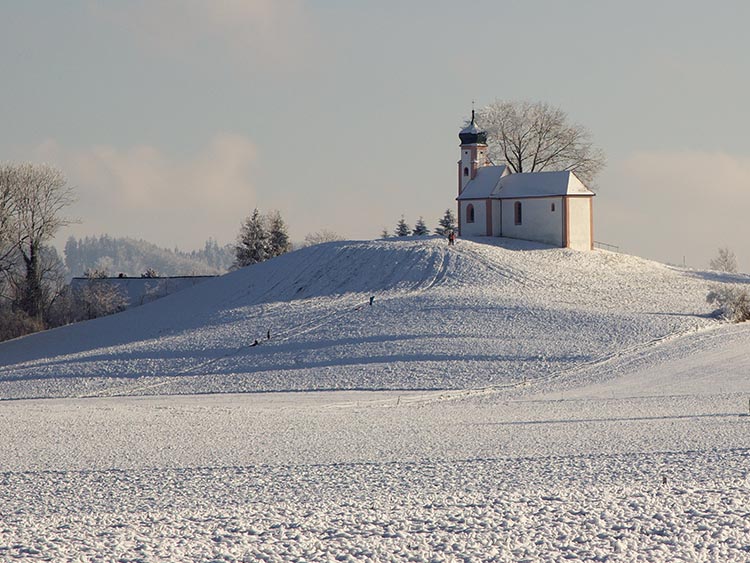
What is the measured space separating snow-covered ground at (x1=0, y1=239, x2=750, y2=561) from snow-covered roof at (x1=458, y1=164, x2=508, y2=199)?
444cm

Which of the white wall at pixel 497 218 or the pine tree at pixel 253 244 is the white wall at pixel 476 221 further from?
the pine tree at pixel 253 244

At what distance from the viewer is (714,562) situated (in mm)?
12906

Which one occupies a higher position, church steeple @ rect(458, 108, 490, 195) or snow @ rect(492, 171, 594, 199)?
church steeple @ rect(458, 108, 490, 195)

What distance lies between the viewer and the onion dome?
7238cm

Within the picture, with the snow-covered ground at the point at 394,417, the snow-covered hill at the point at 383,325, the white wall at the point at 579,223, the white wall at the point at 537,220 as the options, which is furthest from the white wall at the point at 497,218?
the white wall at the point at 579,223

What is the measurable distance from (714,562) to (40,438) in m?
16.6

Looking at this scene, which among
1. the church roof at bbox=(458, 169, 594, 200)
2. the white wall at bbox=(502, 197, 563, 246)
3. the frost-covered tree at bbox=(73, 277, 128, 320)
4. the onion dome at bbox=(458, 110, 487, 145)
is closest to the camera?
the white wall at bbox=(502, 197, 563, 246)

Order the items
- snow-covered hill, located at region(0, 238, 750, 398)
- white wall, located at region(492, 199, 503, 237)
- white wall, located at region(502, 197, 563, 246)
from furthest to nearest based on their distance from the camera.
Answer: white wall, located at region(492, 199, 503, 237), white wall, located at region(502, 197, 563, 246), snow-covered hill, located at region(0, 238, 750, 398)

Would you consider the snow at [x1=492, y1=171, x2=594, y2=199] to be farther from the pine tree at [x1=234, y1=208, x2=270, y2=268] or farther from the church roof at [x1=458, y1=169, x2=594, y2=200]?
the pine tree at [x1=234, y1=208, x2=270, y2=268]

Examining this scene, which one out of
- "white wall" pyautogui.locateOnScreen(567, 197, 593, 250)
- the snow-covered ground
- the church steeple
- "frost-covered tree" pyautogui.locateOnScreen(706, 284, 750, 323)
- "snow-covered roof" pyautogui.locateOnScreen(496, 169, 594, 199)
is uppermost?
the church steeple

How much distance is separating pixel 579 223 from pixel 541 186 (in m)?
3.26

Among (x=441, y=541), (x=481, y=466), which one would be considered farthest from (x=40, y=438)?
(x=441, y=541)

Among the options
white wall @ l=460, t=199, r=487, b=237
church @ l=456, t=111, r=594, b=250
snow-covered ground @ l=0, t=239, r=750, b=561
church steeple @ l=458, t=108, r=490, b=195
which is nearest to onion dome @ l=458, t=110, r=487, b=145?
church steeple @ l=458, t=108, r=490, b=195

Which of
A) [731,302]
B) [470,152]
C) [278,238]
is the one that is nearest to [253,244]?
[278,238]
